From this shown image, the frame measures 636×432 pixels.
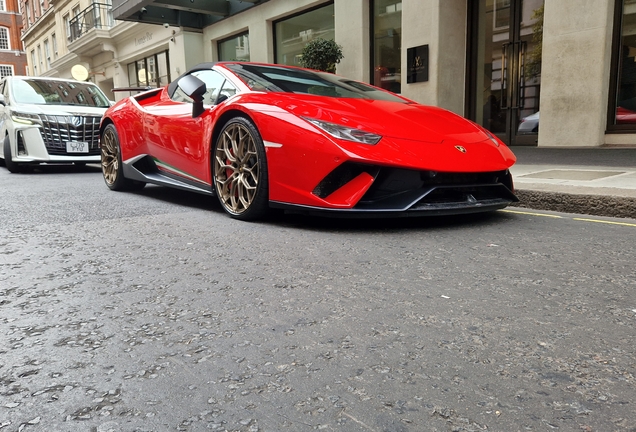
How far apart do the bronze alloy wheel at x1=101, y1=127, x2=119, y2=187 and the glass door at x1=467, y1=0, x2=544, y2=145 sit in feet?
23.4

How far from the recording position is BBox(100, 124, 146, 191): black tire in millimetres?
5707

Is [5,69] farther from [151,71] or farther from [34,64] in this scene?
[151,71]

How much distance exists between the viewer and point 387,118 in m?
3.73

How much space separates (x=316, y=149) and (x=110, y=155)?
3447 millimetres

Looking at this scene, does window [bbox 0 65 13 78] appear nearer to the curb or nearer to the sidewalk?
the sidewalk

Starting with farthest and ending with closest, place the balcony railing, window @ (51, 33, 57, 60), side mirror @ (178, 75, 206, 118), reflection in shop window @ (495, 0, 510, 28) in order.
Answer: window @ (51, 33, 57, 60) < the balcony railing < reflection in shop window @ (495, 0, 510, 28) < side mirror @ (178, 75, 206, 118)

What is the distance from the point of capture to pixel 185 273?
8.52 feet

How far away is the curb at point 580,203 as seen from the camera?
4.04 meters

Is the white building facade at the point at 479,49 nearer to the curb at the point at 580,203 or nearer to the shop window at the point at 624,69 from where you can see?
the shop window at the point at 624,69

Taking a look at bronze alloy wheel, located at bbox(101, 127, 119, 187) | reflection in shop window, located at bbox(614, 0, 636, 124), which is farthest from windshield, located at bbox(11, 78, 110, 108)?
reflection in shop window, located at bbox(614, 0, 636, 124)

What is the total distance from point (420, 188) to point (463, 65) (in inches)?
319

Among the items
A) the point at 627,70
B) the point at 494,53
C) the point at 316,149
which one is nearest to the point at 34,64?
the point at 494,53

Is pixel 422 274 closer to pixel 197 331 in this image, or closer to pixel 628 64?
pixel 197 331

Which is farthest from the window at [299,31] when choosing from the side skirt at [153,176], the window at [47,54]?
the window at [47,54]
